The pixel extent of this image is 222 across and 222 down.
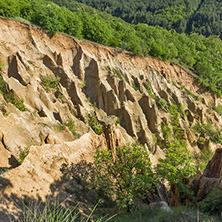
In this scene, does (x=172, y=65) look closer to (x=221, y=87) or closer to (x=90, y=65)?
(x=221, y=87)

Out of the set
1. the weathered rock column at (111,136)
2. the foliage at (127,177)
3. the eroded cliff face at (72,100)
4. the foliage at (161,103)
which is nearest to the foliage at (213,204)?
the foliage at (127,177)

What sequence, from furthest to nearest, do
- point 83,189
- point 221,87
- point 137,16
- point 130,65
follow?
1. point 137,16
2. point 221,87
3. point 130,65
4. point 83,189

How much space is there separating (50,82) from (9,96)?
25.9ft

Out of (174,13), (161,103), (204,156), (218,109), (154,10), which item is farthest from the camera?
(154,10)

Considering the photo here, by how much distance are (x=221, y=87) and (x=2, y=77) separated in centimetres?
4994

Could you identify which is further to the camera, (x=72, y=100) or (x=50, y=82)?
(x=72, y=100)

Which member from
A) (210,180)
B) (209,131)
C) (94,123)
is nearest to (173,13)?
(209,131)

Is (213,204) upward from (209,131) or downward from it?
upward

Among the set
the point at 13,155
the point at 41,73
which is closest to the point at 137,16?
the point at 41,73

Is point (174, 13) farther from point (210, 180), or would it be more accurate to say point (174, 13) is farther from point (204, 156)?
point (210, 180)

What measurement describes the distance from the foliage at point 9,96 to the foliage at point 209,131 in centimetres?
3201

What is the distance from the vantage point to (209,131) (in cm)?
3738

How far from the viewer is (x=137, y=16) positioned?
12075 cm

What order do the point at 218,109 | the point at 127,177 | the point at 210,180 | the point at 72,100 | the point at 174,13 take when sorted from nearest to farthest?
1. the point at 127,177
2. the point at 210,180
3. the point at 72,100
4. the point at 218,109
5. the point at 174,13
